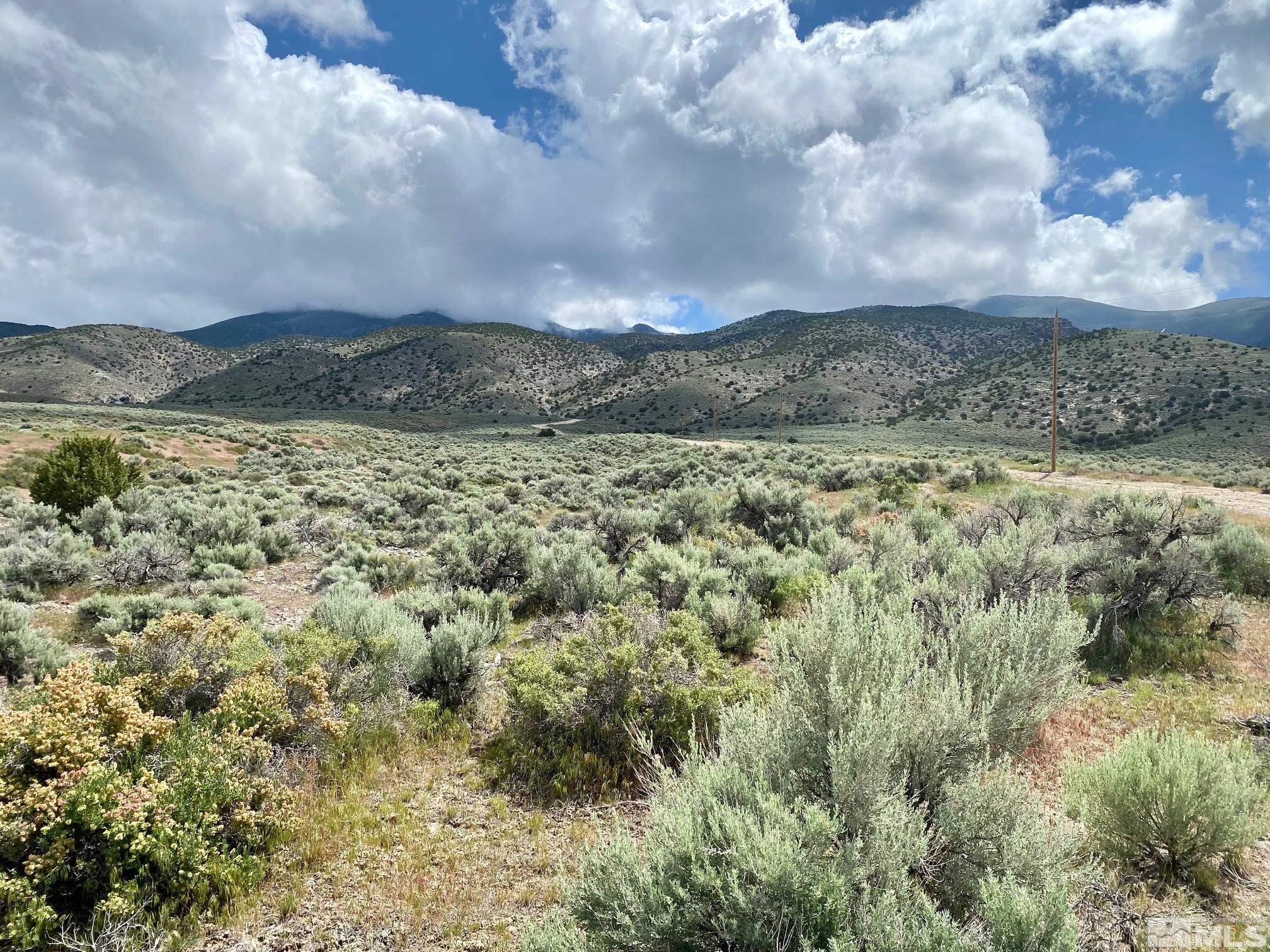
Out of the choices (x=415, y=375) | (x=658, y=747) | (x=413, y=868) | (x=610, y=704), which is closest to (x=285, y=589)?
(x=610, y=704)

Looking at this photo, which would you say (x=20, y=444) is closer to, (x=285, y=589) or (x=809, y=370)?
(x=285, y=589)

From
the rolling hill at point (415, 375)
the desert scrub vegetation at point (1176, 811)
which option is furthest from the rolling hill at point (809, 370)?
the desert scrub vegetation at point (1176, 811)

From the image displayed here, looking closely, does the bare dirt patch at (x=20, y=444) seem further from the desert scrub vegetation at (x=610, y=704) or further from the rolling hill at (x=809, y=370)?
the rolling hill at (x=809, y=370)

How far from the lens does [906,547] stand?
809cm

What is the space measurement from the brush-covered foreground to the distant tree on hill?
15.5 ft

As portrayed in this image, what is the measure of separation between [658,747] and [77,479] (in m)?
16.0

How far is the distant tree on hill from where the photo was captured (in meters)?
12.9

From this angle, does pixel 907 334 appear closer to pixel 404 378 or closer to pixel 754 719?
pixel 404 378

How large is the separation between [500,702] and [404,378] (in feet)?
333

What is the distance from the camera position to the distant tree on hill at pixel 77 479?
1293 cm

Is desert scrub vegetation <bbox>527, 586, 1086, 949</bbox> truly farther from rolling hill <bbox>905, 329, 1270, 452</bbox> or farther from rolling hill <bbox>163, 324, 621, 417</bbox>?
rolling hill <bbox>163, 324, 621, 417</bbox>

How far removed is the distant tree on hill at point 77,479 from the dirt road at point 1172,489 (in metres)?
24.9

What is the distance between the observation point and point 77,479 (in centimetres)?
1310

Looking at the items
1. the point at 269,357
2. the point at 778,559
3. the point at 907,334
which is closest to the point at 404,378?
the point at 269,357
